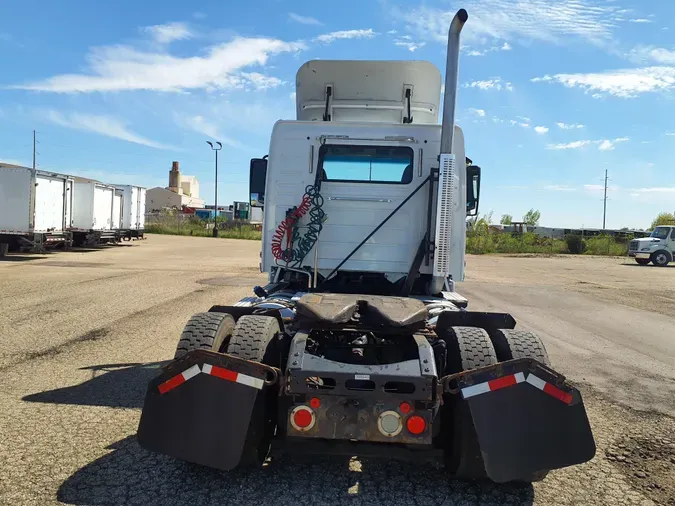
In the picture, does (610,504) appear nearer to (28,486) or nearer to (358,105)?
(28,486)

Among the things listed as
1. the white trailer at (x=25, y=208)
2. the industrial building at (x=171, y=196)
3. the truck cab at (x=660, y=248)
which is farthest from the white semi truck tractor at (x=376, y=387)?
the industrial building at (x=171, y=196)

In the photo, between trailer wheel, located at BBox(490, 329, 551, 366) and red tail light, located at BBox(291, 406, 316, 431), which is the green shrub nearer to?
trailer wheel, located at BBox(490, 329, 551, 366)

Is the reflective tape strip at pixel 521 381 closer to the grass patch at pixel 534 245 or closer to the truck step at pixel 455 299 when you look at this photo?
the truck step at pixel 455 299

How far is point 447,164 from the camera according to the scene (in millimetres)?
4949

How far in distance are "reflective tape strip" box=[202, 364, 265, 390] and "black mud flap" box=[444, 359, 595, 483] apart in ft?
3.71

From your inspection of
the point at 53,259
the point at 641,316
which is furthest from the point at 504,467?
the point at 53,259

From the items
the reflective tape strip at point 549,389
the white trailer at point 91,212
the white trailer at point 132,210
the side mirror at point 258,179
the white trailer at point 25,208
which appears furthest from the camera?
the white trailer at point 132,210

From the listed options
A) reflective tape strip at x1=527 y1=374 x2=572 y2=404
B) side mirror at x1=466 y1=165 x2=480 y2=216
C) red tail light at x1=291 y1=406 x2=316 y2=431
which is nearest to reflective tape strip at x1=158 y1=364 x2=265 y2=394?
red tail light at x1=291 y1=406 x2=316 y2=431

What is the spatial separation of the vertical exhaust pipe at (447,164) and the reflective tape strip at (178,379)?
9.06 ft

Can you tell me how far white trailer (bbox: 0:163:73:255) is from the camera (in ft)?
63.3

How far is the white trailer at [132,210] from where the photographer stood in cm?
2875

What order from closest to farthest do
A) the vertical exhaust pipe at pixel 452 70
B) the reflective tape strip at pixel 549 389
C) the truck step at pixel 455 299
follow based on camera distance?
1. the reflective tape strip at pixel 549 389
2. the vertical exhaust pipe at pixel 452 70
3. the truck step at pixel 455 299

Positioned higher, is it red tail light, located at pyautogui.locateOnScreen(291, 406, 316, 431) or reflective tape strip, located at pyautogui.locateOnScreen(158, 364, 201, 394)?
reflective tape strip, located at pyautogui.locateOnScreen(158, 364, 201, 394)

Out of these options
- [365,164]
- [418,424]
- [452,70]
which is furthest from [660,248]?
[418,424]
